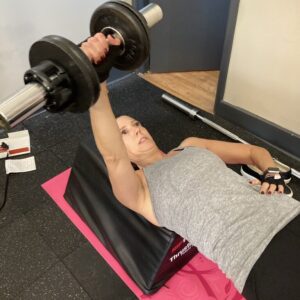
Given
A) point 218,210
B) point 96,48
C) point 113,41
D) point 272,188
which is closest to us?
point 96,48

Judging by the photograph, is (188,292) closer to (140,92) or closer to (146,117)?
(146,117)

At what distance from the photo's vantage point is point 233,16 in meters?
2.02

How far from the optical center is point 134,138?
4.42ft

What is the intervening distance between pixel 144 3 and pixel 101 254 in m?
1.98

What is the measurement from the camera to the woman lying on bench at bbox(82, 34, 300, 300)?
953 mm

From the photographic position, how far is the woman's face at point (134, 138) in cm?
135

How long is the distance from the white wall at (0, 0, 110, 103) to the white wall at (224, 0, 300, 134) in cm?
112

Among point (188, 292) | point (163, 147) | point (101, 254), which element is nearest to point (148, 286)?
point (188, 292)

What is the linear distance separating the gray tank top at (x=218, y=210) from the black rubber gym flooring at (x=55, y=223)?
1.63 feet

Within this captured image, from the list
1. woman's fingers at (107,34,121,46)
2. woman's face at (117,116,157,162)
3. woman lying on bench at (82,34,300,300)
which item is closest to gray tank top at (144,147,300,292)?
woman lying on bench at (82,34,300,300)

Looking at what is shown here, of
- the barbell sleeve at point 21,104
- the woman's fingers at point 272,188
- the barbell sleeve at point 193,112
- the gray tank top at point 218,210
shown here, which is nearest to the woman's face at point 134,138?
the gray tank top at point 218,210

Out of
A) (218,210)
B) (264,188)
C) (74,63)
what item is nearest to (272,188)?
(264,188)

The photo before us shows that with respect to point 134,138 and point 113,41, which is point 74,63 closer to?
point 113,41

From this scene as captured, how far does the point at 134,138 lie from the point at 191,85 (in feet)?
5.35
